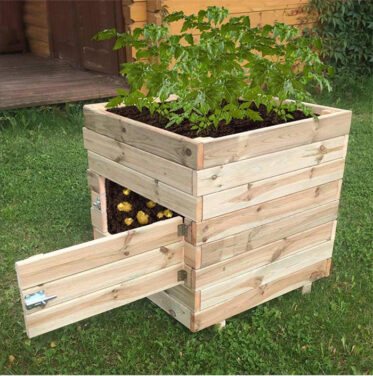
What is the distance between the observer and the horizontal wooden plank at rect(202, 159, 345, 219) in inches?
90.6

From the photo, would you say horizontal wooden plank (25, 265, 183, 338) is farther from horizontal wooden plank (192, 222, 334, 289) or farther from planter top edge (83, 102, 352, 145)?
planter top edge (83, 102, 352, 145)

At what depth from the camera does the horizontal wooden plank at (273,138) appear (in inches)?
87.0

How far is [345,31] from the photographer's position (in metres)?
7.58

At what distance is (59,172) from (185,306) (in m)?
2.36

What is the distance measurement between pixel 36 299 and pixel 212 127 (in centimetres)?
111

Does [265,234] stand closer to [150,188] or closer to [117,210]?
[150,188]

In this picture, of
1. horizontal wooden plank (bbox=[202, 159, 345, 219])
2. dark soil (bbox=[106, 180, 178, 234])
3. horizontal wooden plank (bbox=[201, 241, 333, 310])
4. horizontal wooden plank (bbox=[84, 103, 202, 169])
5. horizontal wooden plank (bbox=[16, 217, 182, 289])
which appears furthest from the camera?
dark soil (bbox=[106, 180, 178, 234])

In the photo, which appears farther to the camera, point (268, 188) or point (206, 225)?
point (268, 188)

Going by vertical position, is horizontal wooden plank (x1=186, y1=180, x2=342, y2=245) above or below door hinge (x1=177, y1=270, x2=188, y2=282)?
above

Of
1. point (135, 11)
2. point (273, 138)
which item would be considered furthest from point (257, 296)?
point (135, 11)

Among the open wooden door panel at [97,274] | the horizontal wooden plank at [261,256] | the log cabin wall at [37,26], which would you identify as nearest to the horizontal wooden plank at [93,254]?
the open wooden door panel at [97,274]

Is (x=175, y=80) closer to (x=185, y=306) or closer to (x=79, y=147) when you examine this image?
(x=185, y=306)

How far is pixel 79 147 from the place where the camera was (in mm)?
5082

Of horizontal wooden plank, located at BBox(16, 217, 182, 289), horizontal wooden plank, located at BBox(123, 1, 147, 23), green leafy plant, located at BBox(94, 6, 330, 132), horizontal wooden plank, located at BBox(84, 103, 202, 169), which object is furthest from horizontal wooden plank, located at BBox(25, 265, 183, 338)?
horizontal wooden plank, located at BBox(123, 1, 147, 23)
